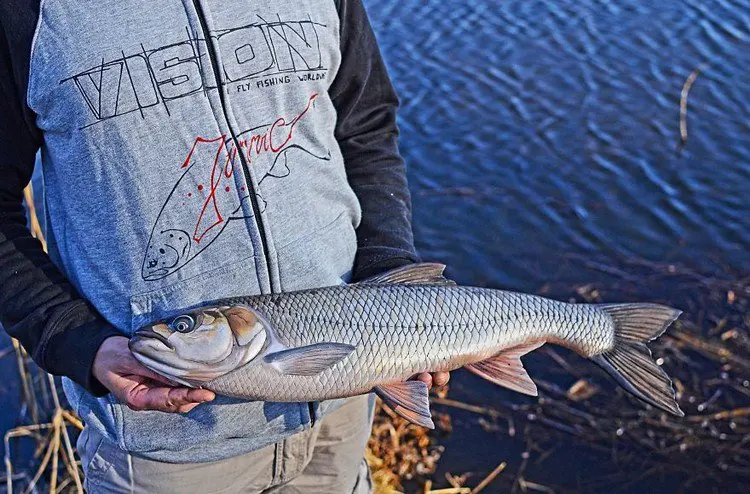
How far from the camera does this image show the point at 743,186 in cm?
760

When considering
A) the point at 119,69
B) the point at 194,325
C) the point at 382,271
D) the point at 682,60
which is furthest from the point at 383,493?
the point at 682,60

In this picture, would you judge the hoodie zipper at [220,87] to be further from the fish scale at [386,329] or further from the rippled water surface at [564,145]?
the rippled water surface at [564,145]

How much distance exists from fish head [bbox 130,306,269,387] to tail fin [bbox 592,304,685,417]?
1179mm

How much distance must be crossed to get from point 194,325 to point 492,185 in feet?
19.4

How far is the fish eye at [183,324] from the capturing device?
7.73 feet

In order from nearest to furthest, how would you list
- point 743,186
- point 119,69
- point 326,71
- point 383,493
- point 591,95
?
1. point 119,69
2. point 326,71
3. point 383,493
4. point 743,186
5. point 591,95

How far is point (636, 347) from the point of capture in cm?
286

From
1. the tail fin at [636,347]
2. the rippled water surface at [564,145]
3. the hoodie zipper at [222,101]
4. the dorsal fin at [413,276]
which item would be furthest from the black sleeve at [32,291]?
the rippled water surface at [564,145]

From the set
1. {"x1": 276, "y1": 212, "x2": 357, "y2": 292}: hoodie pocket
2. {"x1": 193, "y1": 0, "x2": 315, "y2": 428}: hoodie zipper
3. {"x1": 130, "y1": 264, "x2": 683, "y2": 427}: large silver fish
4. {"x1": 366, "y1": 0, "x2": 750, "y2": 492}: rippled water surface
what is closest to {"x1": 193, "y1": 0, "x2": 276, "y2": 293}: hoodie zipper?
{"x1": 193, "y1": 0, "x2": 315, "y2": 428}: hoodie zipper

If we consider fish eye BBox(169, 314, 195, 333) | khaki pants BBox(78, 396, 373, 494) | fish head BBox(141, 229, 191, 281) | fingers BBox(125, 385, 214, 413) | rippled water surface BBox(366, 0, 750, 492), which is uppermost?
fish head BBox(141, 229, 191, 281)

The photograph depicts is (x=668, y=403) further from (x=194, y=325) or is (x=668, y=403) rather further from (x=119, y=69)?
(x=119, y=69)

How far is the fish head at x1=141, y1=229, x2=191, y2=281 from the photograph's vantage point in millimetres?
2410

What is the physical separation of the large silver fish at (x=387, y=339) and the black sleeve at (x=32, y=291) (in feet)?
0.75

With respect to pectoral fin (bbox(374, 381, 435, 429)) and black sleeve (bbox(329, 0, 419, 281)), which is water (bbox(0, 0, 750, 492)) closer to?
black sleeve (bbox(329, 0, 419, 281))
